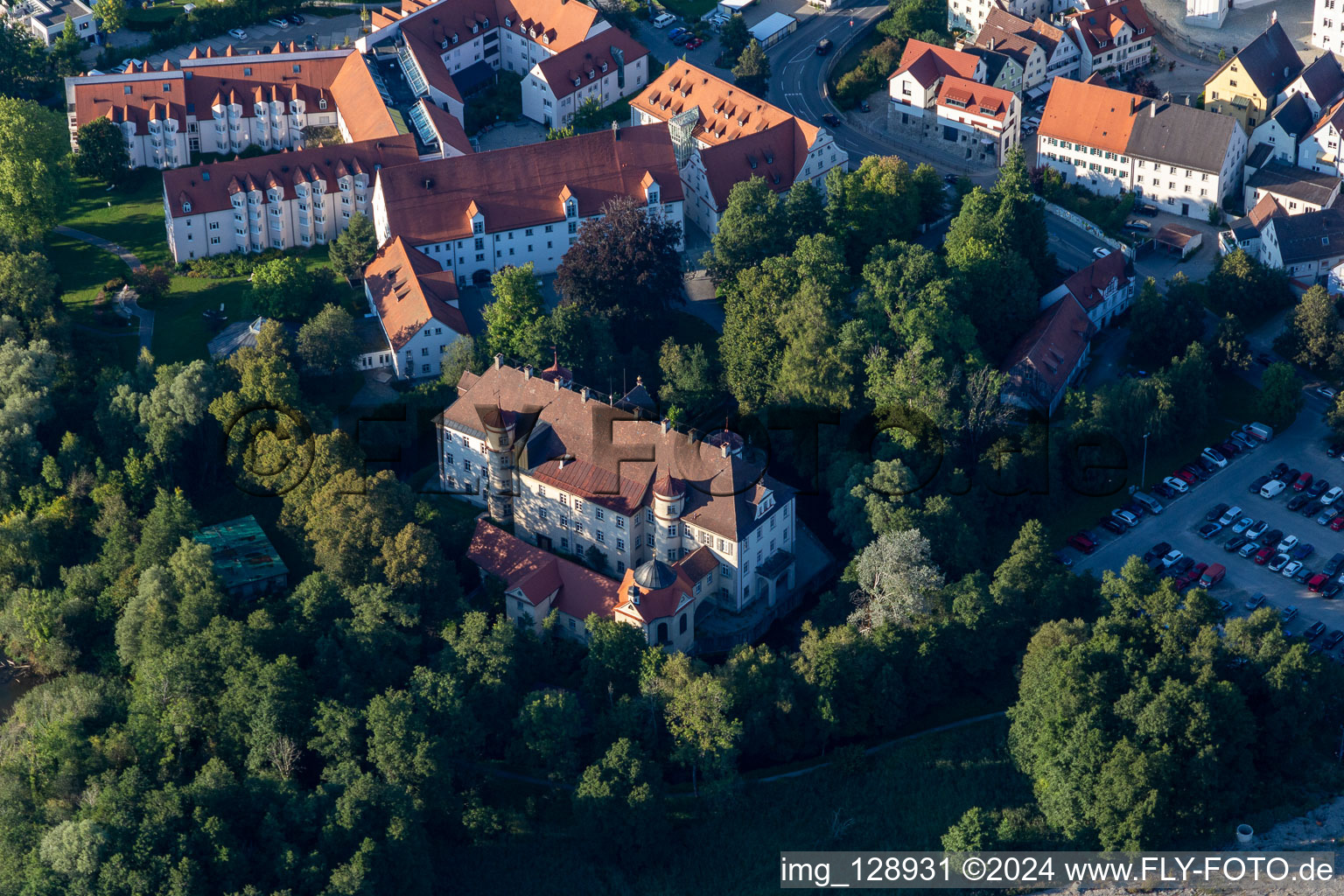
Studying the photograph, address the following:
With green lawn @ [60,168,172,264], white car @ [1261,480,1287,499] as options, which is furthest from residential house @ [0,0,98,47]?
white car @ [1261,480,1287,499]

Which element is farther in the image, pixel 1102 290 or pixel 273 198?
pixel 273 198

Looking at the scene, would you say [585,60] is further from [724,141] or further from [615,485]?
[615,485]

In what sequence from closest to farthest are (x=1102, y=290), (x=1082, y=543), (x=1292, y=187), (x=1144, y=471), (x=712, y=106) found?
1. (x=1082, y=543)
2. (x=1144, y=471)
3. (x=1102, y=290)
4. (x=1292, y=187)
5. (x=712, y=106)

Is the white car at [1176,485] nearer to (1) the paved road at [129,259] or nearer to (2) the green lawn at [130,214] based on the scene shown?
(1) the paved road at [129,259]

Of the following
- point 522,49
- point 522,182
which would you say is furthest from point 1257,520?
point 522,49

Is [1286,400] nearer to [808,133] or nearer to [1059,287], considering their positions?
[1059,287]

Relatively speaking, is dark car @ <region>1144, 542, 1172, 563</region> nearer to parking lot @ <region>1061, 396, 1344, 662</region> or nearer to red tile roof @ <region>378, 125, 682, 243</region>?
parking lot @ <region>1061, 396, 1344, 662</region>

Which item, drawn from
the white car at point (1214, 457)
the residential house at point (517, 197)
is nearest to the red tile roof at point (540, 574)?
the residential house at point (517, 197)

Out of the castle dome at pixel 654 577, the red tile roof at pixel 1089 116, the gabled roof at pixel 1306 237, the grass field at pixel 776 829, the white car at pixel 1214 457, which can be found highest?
the red tile roof at pixel 1089 116
